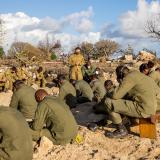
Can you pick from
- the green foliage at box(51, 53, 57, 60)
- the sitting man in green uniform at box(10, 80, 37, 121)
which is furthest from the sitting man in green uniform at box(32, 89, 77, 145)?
the green foliage at box(51, 53, 57, 60)

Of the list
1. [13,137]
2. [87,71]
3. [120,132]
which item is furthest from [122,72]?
[87,71]

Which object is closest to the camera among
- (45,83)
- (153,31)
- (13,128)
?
(13,128)

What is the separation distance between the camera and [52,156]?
28.2 feet

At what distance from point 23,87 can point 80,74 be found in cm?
771

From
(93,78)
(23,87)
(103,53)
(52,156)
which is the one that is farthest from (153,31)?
(52,156)

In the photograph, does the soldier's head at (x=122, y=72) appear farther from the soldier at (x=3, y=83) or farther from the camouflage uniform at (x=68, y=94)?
the soldier at (x=3, y=83)

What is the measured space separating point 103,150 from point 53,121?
3.45ft

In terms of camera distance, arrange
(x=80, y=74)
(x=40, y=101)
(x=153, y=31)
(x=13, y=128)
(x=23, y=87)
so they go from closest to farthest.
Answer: (x=13, y=128), (x=40, y=101), (x=23, y=87), (x=80, y=74), (x=153, y=31)

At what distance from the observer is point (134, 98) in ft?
29.9

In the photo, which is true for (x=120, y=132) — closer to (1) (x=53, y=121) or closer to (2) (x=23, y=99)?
(1) (x=53, y=121)

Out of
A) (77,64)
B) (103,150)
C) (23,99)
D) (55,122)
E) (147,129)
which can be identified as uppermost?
(77,64)

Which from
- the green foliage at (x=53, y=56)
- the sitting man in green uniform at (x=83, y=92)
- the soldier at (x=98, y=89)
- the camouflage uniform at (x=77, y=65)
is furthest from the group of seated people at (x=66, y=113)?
the green foliage at (x=53, y=56)

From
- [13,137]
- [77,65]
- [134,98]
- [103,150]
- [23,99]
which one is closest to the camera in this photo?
[13,137]

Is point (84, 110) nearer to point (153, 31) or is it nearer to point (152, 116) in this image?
point (152, 116)
